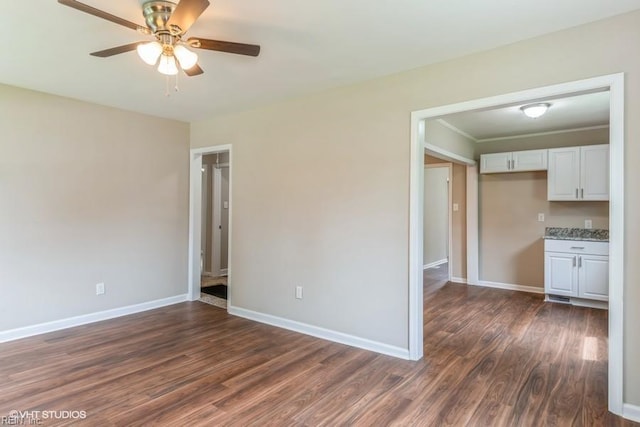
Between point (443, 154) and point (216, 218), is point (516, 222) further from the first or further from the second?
point (216, 218)

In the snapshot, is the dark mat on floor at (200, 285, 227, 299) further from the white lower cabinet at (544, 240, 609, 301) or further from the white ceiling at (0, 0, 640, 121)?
the white lower cabinet at (544, 240, 609, 301)

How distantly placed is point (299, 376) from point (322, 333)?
848 millimetres

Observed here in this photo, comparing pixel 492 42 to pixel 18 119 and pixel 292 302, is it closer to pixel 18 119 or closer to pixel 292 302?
pixel 292 302

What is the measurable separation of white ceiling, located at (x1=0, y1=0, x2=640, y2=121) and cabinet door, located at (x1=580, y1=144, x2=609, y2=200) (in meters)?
3.25

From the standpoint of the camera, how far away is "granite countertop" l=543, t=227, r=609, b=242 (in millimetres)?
4648

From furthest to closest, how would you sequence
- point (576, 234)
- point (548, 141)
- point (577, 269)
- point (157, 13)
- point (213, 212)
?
point (213, 212), point (548, 141), point (576, 234), point (577, 269), point (157, 13)

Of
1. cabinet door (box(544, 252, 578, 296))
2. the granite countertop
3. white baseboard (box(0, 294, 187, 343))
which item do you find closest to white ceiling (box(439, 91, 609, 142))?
the granite countertop

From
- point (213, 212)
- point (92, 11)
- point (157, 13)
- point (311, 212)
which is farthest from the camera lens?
point (213, 212)

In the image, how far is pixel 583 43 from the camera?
229 cm

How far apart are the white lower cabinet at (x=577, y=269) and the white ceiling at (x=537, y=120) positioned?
5.32ft

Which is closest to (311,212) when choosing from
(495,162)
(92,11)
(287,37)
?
(287,37)

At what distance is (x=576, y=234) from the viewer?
4.93m

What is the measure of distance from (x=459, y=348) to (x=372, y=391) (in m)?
1.20

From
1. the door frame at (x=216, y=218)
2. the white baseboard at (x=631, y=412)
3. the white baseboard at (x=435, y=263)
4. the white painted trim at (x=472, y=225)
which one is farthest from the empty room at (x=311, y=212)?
the white baseboard at (x=435, y=263)
